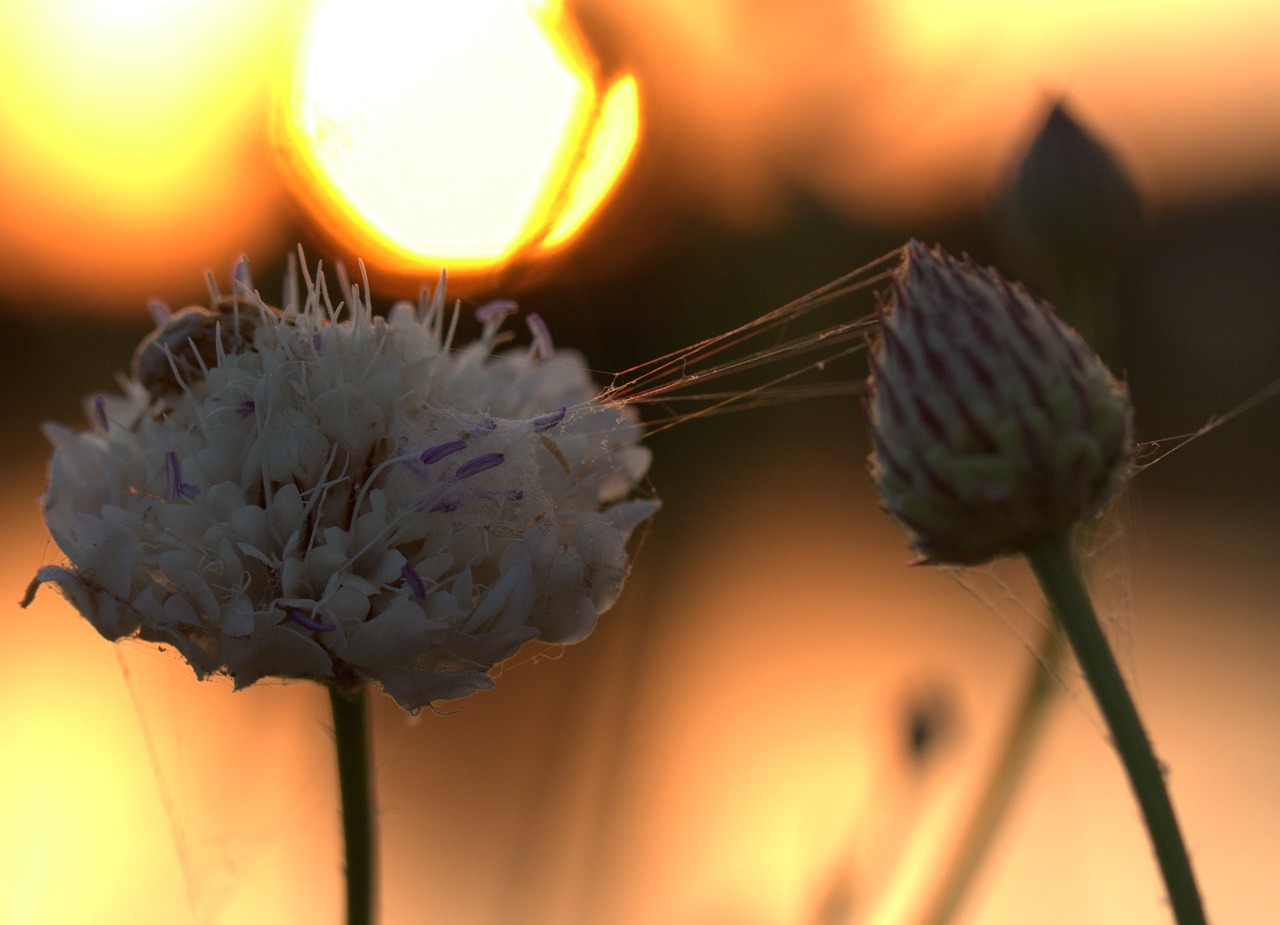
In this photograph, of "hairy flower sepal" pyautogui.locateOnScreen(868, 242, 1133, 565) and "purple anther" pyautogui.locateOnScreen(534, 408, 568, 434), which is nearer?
"hairy flower sepal" pyautogui.locateOnScreen(868, 242, 1133, 565)


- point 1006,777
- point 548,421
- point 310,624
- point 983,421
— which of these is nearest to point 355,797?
point 310,624

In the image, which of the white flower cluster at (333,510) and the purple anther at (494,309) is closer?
the white flower cluster at (333,510)

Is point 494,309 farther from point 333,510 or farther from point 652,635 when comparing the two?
point 652,635

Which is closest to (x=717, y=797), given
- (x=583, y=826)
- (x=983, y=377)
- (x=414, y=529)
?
(x=583, y=826)

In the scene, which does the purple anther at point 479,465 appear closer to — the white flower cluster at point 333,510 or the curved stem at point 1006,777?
the white flower cluster at point 333,510

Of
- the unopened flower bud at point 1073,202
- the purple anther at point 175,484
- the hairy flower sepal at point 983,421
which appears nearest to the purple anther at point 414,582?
the purple anther at point 175,484

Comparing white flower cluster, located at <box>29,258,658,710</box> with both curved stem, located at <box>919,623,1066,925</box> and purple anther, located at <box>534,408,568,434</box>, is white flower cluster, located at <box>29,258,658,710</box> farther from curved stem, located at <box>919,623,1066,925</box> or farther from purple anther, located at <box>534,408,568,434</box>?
curved stem, located at <box>919,623,1066,925</box>

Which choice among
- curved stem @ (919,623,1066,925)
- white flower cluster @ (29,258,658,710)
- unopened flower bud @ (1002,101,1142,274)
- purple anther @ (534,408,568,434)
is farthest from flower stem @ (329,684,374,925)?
unopened flower bud @ (1002,101,1142,274)
